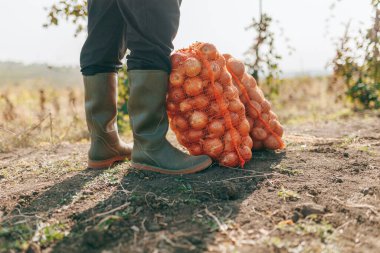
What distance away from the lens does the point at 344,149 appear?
292 centimetres

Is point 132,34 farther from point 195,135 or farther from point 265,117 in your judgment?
point 265,117

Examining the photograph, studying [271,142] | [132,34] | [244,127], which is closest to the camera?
[132,34]

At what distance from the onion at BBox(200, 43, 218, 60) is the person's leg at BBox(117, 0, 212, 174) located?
22 cm

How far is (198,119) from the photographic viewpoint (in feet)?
8.05

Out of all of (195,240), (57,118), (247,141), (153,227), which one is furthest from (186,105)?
(57,118)

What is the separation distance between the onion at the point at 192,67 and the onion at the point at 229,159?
502 mm

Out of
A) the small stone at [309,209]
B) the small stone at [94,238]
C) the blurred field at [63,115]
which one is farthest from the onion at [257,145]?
the blurred field at [63,115]

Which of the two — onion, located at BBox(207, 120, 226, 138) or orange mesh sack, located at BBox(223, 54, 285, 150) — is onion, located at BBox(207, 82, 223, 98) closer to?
onion, located at BBox(207, 120, 226, 138)

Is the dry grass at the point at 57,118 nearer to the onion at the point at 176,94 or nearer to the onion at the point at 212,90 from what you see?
the onion at the point at 176,94

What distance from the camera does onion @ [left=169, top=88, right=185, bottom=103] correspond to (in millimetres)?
2442

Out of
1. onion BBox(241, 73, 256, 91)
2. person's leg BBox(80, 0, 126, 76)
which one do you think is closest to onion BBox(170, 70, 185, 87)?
person's leg BBox(80, 0, 126, 76)

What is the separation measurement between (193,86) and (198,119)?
0.64ft

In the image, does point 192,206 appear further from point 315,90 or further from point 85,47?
point 315,90

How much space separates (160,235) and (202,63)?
1.15m
